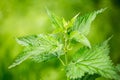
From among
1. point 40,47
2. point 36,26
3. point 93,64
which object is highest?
point 36,26

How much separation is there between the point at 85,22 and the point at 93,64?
0.15 metres

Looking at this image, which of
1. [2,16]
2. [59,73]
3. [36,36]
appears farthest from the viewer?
[2,16]

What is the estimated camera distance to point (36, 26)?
6.23 feet

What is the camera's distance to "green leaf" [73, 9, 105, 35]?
1037mm

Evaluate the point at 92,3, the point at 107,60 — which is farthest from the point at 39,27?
the point at 107,60

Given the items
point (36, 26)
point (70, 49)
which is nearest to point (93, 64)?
point (70, 49)

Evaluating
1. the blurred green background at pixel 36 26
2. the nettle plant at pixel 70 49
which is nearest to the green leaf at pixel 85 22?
the nettle plant at pixel 70 49

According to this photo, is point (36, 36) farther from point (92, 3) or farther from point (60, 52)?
point (92, 3)

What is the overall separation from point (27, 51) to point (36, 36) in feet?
0.27

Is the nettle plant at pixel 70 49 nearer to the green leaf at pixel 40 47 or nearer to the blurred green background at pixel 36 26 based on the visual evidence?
the green leaf at pixel 40 47

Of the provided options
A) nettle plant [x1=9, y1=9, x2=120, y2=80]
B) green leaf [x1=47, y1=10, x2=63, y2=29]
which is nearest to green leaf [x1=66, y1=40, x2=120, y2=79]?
nettle plant [x1=9, y1=9, x2=120, y2=80]

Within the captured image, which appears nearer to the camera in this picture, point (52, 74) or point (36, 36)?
point (36, 36)

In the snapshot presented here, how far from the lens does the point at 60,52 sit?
1080 mm

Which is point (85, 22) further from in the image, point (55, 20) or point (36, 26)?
point (36, 26)
